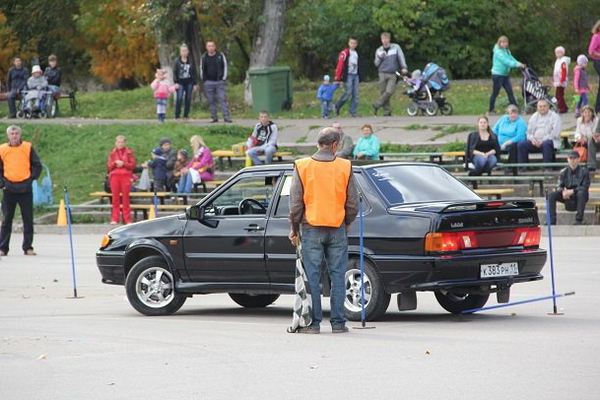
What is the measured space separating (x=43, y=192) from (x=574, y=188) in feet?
41.1

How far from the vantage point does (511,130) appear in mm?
27000

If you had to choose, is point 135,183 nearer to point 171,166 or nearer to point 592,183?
point 171,166

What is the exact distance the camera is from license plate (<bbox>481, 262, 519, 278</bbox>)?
12.9 m

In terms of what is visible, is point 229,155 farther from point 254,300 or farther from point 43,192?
point 254,300

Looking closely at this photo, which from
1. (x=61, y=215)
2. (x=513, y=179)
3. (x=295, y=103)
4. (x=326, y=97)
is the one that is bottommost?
(x=61, y=215)

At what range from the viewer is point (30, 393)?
9.54 meters

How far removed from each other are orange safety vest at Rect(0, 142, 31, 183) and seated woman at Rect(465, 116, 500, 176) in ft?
27.0

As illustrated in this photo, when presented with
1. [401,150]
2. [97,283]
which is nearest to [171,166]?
[401,150]

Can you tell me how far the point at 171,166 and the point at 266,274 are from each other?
15.7 metres

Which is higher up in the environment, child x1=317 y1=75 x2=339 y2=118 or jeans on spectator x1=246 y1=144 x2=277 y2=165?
child x1=317 y1=75 x2=339 y2=118


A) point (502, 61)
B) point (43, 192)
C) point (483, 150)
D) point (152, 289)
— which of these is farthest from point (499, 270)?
point (502, 61)

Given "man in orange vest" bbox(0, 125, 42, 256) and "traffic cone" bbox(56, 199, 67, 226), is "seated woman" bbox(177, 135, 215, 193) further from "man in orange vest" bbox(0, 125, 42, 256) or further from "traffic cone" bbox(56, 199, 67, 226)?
"man in orange vest" bbox(0, 125, 42, 256)

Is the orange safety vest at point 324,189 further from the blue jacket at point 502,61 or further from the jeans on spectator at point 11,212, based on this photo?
the blue jacket at point 502,61

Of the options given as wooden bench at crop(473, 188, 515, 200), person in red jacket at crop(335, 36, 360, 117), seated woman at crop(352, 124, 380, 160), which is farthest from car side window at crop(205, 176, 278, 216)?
person in red jacket at crop(335, 36, 360, 117)
